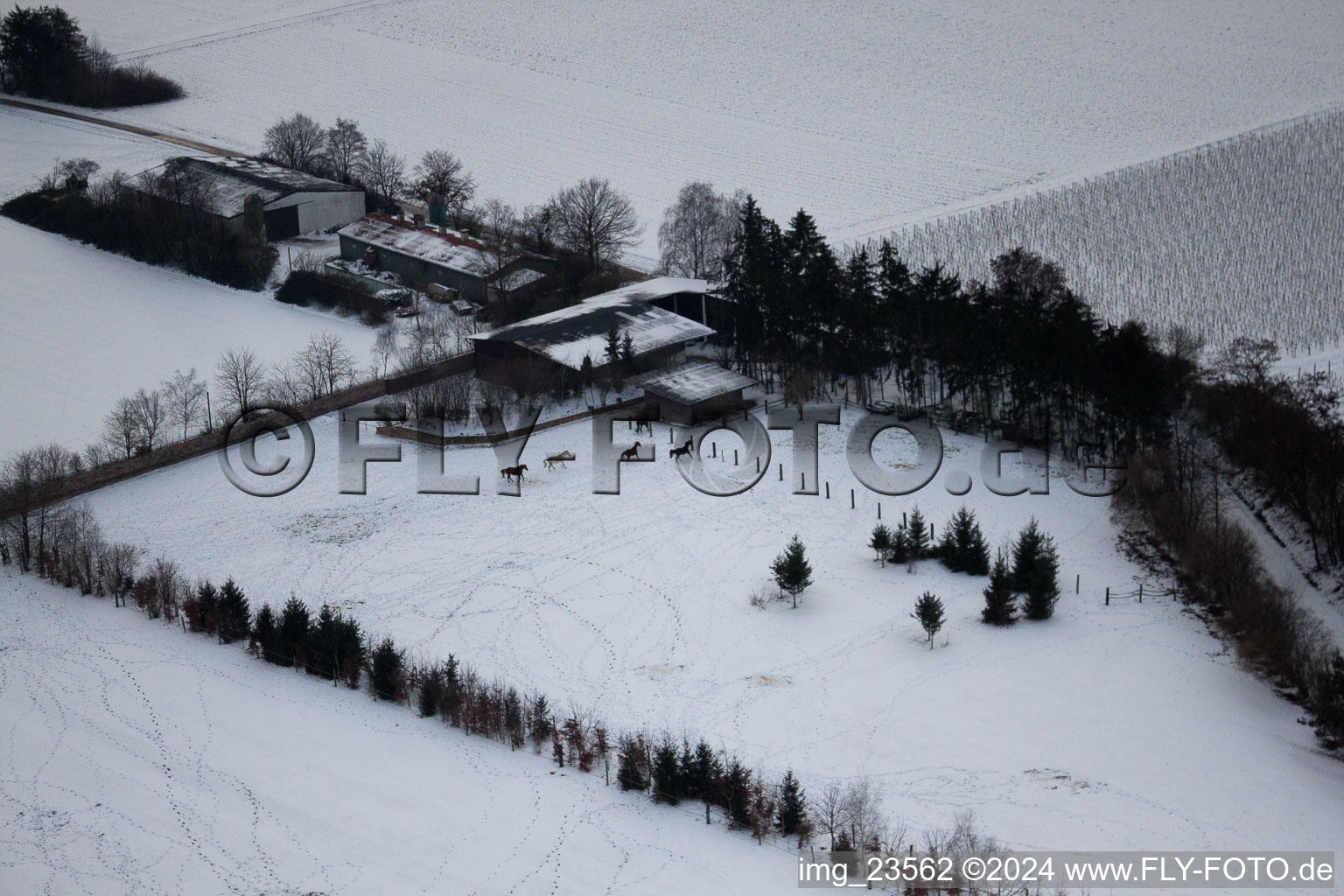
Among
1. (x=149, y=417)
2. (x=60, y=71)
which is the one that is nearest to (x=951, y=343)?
(x=149, y=417)

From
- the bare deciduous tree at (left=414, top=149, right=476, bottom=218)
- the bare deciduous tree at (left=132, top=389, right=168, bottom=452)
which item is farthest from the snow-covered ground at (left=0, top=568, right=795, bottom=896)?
the bare deciduous tree at (left=414, top=149, right=476, bottom=218)

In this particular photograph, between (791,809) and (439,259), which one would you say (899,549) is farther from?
(439,259)

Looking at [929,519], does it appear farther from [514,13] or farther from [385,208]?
[514,13]

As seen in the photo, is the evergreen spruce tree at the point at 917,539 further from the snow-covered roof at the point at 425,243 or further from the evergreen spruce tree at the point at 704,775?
the snow-covered roof at the point at 425,243

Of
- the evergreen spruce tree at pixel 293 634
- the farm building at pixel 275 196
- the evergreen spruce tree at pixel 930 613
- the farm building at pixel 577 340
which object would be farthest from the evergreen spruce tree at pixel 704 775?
the farm building at pixel 275 196

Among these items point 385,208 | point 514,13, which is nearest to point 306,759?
point 385,208
